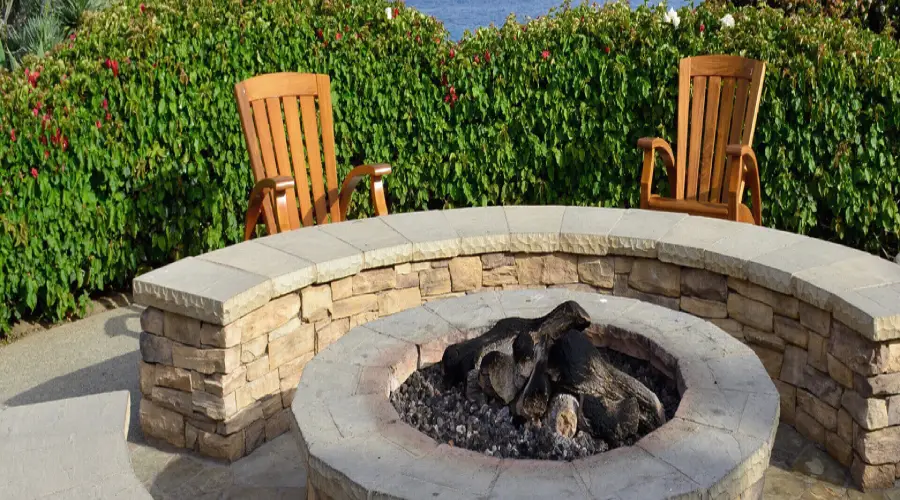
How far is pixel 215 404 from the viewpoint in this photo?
12.6ft

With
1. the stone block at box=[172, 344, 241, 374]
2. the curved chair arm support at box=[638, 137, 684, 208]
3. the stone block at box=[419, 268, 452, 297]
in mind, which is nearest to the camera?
the stone block at box=[172, 344, 241, 374]

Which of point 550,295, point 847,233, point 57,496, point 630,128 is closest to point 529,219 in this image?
point 550,295

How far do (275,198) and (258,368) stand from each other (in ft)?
3.16

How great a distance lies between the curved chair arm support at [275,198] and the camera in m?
4.48

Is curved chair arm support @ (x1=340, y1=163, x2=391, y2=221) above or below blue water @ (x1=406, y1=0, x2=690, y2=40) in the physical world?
above

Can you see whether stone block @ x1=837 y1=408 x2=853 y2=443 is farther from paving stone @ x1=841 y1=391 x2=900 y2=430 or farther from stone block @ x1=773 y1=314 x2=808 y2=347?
stone block @ x1=773 y1=314 x2=808 y2=347

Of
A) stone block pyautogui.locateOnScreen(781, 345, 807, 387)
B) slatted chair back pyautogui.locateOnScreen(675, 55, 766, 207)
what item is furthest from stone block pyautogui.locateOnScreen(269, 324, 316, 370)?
slatted chair back pyautogui.locateOnScreen(675, 55, 766, 207)

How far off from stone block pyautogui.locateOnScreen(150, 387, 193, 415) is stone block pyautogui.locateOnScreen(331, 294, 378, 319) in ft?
2.26

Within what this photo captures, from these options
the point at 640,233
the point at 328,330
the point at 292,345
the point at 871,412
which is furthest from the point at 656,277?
the point at 292,345

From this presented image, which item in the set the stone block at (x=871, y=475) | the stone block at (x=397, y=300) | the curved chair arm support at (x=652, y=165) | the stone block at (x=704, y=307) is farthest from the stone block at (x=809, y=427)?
the stone block at (x=397, y=300)

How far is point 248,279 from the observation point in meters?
3.85

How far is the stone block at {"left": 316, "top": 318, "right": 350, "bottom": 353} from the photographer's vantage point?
13.6 ft

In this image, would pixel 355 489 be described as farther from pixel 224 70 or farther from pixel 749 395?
pixel 224 70

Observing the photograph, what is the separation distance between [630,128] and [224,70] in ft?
7.57
